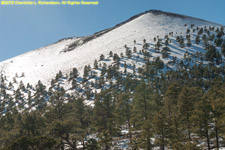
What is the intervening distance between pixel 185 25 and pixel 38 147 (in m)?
193

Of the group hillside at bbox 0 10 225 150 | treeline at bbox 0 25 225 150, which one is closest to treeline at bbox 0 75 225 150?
treeline at bbox 0 25 225 150

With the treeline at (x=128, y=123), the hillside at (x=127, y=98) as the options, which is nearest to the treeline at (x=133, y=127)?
the treeline at (x=128, y=123)

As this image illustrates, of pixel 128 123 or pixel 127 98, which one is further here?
pixel 127 98

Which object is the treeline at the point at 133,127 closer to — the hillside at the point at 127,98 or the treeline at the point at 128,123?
the treeline at the point at 128,123

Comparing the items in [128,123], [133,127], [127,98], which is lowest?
[128,123]

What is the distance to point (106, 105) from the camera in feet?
103

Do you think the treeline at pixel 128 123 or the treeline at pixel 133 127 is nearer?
the treeline at pixel 133 127

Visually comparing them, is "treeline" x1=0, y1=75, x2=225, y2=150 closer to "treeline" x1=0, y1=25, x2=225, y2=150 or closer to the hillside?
"treeline" x1=0, y1=25, x2=225, y2=150

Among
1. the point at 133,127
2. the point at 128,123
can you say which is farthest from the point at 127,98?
the point at 133,127

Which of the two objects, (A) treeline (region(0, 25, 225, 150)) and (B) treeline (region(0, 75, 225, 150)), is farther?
(A) treeline (region(0, 25, 225, 150))

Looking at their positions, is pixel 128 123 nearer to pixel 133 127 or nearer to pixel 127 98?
pixel 127 98

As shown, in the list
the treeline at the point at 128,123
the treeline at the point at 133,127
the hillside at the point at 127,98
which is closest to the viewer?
the treeline at the point at 133,127

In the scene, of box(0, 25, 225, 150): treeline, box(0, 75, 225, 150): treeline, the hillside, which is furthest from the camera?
the hillside

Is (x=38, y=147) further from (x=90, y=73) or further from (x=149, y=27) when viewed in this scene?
(x=149, y=27)
